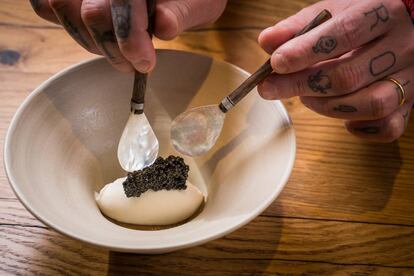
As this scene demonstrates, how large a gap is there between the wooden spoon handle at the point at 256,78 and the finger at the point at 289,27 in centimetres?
4

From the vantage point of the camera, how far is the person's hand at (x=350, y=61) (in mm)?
763

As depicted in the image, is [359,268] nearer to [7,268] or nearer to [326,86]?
[326,86]

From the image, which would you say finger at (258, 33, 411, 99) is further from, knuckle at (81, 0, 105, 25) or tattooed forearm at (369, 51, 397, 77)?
knuckle at (81, 0, 105, 25)

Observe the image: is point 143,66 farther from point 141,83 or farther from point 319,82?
point 319,82

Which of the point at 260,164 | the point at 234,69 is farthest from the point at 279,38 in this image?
the point at 260,164

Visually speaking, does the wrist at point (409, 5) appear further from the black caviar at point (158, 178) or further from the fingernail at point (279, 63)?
the black caviar at point (158, 178)

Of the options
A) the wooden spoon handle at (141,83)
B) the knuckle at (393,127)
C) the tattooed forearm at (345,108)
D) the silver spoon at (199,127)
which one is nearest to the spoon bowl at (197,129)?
the silver spoon at (199,127)

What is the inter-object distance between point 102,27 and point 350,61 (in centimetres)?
41

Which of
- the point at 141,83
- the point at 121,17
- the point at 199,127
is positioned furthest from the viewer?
the point at 199,127

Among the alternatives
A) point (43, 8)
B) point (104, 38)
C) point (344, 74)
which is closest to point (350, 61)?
point (344, 74)

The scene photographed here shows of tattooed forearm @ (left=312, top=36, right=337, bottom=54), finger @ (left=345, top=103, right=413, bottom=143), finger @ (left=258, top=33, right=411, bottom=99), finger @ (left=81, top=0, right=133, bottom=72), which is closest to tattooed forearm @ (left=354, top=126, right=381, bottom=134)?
finger @ (left=345, top=103, right=413, bottom=143)

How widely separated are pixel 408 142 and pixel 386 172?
4.3 inches

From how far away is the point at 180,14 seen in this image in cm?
82

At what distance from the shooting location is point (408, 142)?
1.02m
